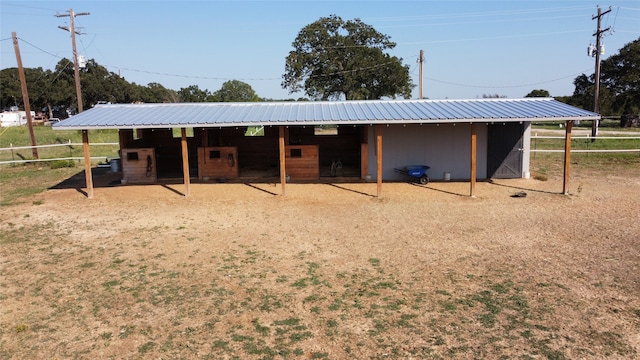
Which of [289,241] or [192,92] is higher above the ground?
[192,92]

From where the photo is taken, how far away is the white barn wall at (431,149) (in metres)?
16.6

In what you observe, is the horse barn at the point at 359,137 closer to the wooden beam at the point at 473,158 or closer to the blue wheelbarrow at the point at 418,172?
Answer: the wooden beam at the point at 473,158

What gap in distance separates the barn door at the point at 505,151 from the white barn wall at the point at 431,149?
271 millimetres

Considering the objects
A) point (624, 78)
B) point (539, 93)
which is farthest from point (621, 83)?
point (539, 93)

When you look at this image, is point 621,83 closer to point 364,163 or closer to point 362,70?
point 362,70

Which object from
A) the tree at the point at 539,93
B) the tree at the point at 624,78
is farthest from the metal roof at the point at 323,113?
the tree at the point at 539,93

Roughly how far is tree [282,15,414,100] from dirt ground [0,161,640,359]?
3457 centimetres

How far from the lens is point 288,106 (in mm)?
16688

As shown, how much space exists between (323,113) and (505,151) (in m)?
6.95

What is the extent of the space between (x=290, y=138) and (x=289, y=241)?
9259 millimetres

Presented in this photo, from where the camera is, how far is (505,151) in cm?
1684

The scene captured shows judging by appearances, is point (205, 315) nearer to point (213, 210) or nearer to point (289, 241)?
point (289, 241)

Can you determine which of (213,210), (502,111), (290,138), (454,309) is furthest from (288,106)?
(454,309)

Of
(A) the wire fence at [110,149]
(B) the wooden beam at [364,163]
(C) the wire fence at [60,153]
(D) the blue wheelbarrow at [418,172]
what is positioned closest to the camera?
(D) the blue wheelbarrow at [418,172]
